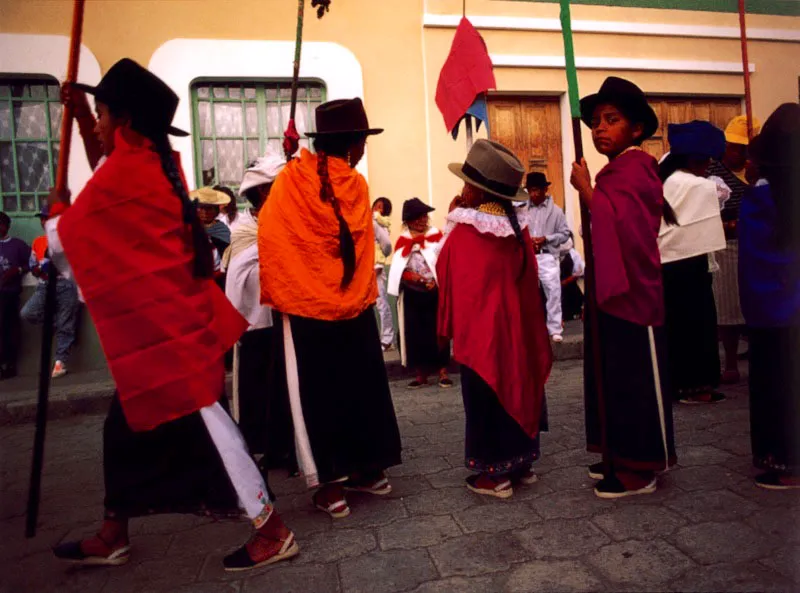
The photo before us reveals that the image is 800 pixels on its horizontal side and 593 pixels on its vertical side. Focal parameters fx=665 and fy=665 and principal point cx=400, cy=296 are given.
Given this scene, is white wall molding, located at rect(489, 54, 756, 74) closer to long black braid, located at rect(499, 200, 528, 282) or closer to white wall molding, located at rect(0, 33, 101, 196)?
white wall molding, located at rect(0, 33, 101, 196)

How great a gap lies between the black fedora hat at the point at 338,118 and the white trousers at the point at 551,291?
4.53 meters

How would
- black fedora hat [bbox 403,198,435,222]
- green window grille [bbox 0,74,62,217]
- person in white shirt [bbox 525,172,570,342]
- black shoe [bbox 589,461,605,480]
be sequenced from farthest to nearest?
green window grille [bbox 0,74,62,217] → person in white shirt [bbox 525,172,570,342] → black fedora hat [bbox 403,198,435,222] → black shoe [bbox 589,461,605,480]

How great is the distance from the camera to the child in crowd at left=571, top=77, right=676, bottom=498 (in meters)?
3.19

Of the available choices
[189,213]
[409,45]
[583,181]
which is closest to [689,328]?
[583,181]

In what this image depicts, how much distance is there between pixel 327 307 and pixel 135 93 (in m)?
1.25

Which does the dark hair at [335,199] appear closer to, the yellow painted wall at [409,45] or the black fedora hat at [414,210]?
the black fedora hat at [414,210]

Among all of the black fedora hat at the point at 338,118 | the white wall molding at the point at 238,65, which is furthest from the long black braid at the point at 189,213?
the white wall molding at the point at 238,65

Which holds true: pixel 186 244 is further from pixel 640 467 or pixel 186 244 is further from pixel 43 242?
pixel 43 242

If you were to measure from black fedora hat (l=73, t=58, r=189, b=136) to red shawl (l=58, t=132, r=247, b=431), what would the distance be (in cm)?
12

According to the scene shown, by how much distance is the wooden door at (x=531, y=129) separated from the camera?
9.24m

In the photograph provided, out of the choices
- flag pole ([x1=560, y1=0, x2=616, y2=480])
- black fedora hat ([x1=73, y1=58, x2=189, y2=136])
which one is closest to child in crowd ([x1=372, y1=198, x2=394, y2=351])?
flag pole ([x1=560, y1=0, x2=616, y2=480])

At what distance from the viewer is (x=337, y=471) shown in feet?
10.7

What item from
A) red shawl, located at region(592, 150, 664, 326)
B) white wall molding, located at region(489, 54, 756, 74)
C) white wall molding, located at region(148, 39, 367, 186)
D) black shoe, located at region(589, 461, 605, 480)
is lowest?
black shoe, located at region(589, 461, 605, 480)

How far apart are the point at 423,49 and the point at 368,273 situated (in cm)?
618
